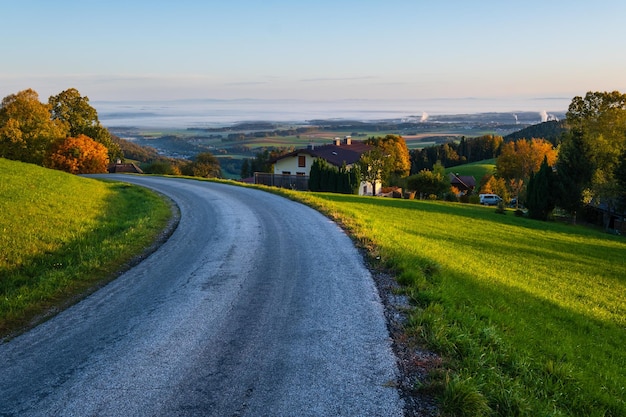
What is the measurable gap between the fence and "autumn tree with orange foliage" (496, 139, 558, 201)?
47872mm

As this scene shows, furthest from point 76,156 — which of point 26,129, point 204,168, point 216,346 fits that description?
point 216,346

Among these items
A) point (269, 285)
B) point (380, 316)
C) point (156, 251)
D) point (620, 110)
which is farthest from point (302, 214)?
point (620, 110)

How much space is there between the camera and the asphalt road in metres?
4.77

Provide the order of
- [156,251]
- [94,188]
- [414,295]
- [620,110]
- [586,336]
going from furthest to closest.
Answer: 1. [620,110]
2. [94,188]
3. [156,251]
4. [586,336]
5. [414,295]

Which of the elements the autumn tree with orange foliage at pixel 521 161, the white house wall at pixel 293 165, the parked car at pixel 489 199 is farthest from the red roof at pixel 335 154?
the autumn tree with orange foliage at pixel 521 161

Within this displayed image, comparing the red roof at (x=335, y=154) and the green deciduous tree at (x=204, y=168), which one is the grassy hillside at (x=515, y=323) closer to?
the red roof at (x=335, y=154)

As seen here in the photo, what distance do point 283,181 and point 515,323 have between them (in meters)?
38.3

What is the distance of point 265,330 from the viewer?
662 centimetres

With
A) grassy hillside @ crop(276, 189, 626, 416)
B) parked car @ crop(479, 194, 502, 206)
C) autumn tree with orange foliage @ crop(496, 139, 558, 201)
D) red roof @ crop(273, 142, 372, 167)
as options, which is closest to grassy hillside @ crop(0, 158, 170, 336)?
grassy hillside @ crop(276, 189, 626, 416)

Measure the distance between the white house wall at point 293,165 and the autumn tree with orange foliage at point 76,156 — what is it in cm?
2347

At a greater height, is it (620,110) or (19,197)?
(620,110)

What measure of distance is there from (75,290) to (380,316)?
633 cm

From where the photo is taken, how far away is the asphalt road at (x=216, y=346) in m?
4.77

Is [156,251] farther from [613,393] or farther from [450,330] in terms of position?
[613,393]
